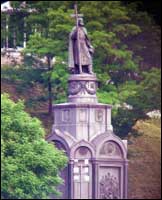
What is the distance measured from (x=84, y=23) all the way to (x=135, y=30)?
81cm

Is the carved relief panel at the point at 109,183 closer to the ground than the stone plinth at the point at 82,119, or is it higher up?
closer to the ground

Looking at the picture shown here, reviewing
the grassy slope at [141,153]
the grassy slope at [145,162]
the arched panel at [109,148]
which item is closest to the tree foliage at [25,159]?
the arched panel at [109,148]

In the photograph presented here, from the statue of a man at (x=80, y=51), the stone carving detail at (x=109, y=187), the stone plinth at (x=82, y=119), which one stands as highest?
the statue of a man at (x=80, y=51)

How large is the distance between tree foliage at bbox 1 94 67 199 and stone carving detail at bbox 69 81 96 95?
1652 millimetres

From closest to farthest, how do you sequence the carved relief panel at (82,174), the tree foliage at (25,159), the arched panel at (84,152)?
the tree foliage at (25,159) < the carved relief panel at (82,174) < the arched panel at (84,152)

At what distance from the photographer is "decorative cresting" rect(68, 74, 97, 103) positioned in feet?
73.5

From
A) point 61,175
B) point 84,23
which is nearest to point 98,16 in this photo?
point 84,23

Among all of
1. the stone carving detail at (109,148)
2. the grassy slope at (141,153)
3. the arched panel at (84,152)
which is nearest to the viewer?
the arched panel at (84,152)

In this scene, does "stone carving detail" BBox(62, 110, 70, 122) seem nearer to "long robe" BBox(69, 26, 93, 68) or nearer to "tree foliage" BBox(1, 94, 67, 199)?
"long robe" BBox(69, 26, 93, 68)

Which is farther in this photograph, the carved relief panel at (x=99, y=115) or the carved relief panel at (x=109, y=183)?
the carved relief panel at (x=99, y=115)

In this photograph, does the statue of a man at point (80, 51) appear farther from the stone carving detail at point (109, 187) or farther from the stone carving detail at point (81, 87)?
the stone carving detail at point (109, 187)

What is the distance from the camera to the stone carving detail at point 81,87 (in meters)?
22.4

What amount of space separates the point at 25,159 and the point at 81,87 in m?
2.38

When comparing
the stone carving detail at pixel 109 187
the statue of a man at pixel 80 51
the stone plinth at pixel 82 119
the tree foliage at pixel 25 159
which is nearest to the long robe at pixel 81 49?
the statue of a man at pixel 80 51
